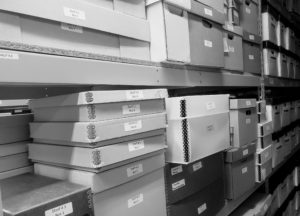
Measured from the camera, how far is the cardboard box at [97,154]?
1.88 ft

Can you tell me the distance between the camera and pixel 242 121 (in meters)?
1.15

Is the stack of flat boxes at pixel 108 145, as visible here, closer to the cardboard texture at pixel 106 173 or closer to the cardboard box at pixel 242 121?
the cardboard texture at pixel 106 173

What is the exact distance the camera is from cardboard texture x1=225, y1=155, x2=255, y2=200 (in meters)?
1.09

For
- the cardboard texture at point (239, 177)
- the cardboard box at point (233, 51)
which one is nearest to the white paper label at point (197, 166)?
the cardboard texture at point (239, 177)

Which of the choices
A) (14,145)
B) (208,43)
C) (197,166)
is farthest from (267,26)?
(14,145)

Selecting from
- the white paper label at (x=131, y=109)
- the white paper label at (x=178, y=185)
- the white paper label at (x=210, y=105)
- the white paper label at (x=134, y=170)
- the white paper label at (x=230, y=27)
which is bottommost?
the white paper label at (x=178, y=185)

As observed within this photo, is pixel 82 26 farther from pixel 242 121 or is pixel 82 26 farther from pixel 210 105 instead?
pixel 242 121

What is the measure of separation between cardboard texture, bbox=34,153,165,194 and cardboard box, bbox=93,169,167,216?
0.02 metres

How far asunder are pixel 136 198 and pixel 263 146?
3.09 feet

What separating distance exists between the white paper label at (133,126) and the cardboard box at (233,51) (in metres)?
0.62

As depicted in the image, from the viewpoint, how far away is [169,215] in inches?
30.6

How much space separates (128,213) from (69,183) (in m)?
0.17

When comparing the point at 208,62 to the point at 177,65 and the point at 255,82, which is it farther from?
the point at 255,82

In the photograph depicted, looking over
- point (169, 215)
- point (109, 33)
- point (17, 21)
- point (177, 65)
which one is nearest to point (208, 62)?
point (177, 65)
